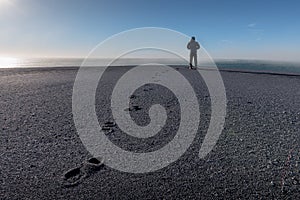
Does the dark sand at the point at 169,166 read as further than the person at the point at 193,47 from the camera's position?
No

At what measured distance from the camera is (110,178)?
13.3 feet

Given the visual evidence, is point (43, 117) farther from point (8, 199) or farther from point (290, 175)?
point (290, 175)

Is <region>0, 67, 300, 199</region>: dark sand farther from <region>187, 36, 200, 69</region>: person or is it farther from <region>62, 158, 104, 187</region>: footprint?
<region>187, 36, 200, 69</region>: person

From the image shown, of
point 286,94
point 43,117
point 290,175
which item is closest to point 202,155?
point 290,175

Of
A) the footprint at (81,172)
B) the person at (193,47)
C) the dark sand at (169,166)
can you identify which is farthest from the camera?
the person at (193,47)

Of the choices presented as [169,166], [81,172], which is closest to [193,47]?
[169,166]

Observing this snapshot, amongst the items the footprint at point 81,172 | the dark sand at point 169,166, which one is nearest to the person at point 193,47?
the dark sand at point 169,166

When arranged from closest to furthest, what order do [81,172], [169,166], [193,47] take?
[81,172], [169,166], [193,47]

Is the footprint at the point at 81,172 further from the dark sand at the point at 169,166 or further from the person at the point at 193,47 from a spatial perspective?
the person at the point at 193,47

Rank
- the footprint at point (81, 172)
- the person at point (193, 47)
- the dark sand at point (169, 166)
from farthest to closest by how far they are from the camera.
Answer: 1. the person at point (193, 47)
2. the footprint at point (81, 172)
3. the dark sand at point (169, 166)

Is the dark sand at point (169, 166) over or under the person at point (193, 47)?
under

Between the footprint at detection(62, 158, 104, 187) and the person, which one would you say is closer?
the footprint at detection(62, 158, 104, 187)

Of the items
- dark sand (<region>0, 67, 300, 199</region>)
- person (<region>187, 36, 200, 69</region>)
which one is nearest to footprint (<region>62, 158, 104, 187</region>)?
dark sand (<region>0, 67, 300, 199</region>)

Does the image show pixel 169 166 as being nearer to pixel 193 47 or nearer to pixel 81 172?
pixel 81 172
